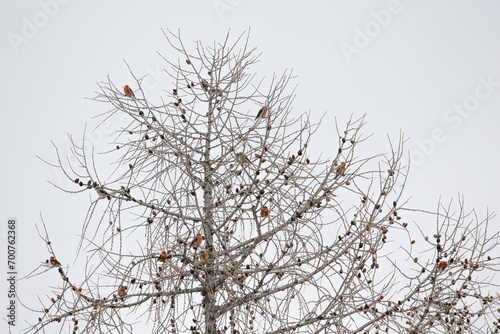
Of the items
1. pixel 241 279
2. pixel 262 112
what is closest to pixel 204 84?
pixel 262 112

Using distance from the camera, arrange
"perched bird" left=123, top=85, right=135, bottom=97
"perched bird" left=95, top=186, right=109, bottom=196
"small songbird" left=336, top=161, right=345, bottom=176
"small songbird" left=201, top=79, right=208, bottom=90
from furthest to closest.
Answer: "small songbird" left=201, top=79, right=208, bottom=90
"perched bird" left=123, top=85, right=135, bottom=97
"perched bird" left=95, top=186, right=109, bottom=196
"small songbird" left=336, top=161, right=345, bottom=176

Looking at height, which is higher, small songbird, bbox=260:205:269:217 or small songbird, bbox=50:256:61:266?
small songbird, bbox=50:256:61:266

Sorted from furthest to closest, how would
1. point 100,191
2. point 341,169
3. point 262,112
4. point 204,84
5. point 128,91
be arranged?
point 204,84 < point 128,91 < point 262,112 < point 100,191 < point 341,169

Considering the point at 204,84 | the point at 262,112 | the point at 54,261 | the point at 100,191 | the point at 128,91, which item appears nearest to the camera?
the point at 54,261

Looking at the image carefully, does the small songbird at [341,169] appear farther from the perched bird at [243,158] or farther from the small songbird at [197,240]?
the small songbird at [197,240]

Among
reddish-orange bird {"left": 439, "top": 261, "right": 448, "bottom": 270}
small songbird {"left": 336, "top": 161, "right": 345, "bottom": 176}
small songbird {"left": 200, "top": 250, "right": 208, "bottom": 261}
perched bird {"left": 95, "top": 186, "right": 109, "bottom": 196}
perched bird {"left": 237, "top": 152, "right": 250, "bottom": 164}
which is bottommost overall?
reddish-orange bird {"left": 439, "top": 261, "right": 448, "bottom": 270}

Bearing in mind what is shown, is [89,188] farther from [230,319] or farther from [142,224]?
[230,319]

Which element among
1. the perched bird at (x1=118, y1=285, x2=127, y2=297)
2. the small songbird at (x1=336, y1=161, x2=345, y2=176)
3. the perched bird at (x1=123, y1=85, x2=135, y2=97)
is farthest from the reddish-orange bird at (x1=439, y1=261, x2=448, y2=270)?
the perched bird at (x1=123, y1=85, x2=135, y2=97)

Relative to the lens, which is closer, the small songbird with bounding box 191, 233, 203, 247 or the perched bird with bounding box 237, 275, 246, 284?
the small songbird with bounding box 191, 233, 203, 247

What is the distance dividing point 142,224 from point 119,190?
38 centimetres

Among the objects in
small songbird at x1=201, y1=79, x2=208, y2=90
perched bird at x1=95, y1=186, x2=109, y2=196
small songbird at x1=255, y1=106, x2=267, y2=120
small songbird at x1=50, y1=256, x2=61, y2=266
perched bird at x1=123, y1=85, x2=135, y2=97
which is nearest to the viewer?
small songbird at x1=50, y1=256, x2=61, y2=266

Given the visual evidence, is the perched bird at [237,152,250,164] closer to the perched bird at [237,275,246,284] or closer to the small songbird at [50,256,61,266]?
the perched bird at [237,275,246,284]

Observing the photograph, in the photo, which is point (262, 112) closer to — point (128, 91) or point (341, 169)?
point (341, 169)

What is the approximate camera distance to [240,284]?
4.18 metres
